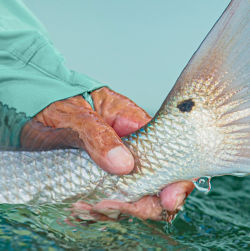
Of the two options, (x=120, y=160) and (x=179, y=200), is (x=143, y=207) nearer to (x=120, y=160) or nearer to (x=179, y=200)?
(x=179, y=200)

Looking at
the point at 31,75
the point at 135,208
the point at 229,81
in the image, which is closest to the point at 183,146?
the point at 229,81

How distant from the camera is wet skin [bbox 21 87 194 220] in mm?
1259

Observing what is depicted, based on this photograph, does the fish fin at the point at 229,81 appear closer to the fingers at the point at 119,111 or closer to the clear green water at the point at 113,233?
the clear green water at the point at 113,233

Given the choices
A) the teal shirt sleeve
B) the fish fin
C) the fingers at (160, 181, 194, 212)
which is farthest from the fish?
the teal shirt sleeve

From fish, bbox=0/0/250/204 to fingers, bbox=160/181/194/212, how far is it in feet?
0.42

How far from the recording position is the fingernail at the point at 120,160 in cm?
124

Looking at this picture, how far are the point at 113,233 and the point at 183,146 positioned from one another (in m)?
0.53

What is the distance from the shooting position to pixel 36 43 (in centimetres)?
228

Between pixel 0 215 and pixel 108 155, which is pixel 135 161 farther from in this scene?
pixel 0 215

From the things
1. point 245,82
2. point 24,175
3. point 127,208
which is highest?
point 245,82

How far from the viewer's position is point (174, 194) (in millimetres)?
1522

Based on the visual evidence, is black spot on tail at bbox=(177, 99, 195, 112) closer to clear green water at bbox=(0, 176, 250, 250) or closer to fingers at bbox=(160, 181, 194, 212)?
fingers at bbox=(160, 181, 194, 212)

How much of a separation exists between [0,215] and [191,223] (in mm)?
1120

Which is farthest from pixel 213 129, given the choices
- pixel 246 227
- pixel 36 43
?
pixel 36 43
